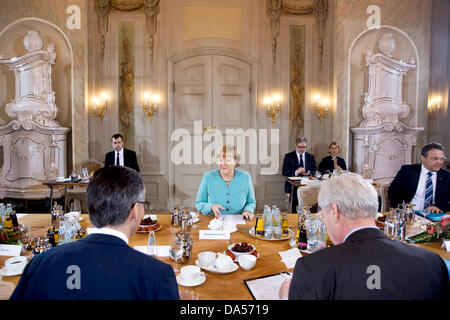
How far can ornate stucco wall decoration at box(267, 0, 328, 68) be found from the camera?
699 centimetres

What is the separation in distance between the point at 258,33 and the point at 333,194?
6276mm

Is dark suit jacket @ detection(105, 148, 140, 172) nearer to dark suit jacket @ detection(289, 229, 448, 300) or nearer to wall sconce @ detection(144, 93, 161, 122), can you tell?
wall sconce @ detection(144, 93, 161, 122)

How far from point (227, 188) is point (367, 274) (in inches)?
91.2

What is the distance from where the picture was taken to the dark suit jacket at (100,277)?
1173 millimetres

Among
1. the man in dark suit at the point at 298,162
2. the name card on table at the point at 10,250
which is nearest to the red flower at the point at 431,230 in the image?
the name card on table at the point at 10,250

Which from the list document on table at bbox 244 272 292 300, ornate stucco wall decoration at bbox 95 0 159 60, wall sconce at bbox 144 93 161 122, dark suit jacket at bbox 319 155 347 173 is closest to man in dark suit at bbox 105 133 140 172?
wall sconce at bbox 144 93 161 122

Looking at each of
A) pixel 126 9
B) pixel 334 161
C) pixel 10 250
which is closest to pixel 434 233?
pixel 10 250

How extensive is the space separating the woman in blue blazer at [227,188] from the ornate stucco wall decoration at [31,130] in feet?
14.0

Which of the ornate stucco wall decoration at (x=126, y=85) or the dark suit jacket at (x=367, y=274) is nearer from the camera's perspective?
the dark suit jacket at (x=367, y=274)

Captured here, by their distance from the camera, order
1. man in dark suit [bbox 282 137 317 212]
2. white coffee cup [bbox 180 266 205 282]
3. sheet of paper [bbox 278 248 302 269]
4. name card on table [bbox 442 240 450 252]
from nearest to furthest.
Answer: white coffee cup [bbox 180 266 205 282], sheet of paper [bbox 278 248 302 269], name card on table [bbox 442 240 450 252], man in dark suit [bbox 282 137 317 212]

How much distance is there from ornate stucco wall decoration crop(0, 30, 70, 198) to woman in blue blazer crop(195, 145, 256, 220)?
4.28m

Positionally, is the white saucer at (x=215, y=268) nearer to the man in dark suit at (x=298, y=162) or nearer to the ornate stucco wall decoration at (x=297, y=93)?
the man in dark suit at (x=298, y=162)

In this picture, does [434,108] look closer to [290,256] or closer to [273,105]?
[273,105]

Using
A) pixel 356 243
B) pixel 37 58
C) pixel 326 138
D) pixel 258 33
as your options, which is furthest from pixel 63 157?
pixel 356 243
